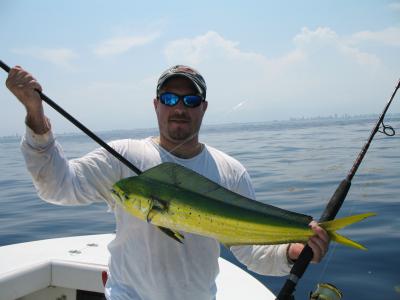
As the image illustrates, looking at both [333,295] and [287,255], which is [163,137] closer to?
[287,255]

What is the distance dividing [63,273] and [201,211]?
3245 millimetres

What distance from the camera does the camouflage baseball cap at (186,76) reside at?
300cm

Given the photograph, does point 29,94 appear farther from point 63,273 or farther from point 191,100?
point 63,273

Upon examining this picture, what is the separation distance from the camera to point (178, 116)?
2963mm

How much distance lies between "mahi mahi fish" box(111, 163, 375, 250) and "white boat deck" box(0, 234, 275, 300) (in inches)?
81.3

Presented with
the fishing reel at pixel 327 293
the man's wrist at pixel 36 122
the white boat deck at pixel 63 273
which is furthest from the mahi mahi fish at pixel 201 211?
the white boat deck at pixel 63 273

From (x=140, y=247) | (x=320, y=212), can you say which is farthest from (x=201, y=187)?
(x=320, y=212)

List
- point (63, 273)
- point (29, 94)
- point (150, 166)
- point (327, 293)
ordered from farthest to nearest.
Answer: point (63, 273) → point (150, 166) → point (327, 293) → point (29, 94)

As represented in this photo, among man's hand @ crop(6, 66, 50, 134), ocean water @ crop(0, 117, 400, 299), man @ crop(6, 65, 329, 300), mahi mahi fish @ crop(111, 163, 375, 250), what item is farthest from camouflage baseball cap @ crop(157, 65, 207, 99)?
ocean water @ crop(0, 117, 400, 299)

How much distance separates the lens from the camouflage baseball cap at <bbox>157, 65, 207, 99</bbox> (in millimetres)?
3002

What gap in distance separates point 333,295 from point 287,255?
0.42 meters

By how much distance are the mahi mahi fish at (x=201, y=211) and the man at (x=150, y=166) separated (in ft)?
0.79

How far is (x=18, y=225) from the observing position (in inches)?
412

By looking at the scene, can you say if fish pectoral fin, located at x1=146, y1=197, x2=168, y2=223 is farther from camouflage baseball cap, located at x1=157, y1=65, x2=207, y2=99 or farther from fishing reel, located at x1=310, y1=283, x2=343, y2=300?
fishing reel, located at x1=310, y1=283, x2=343, y2=300
